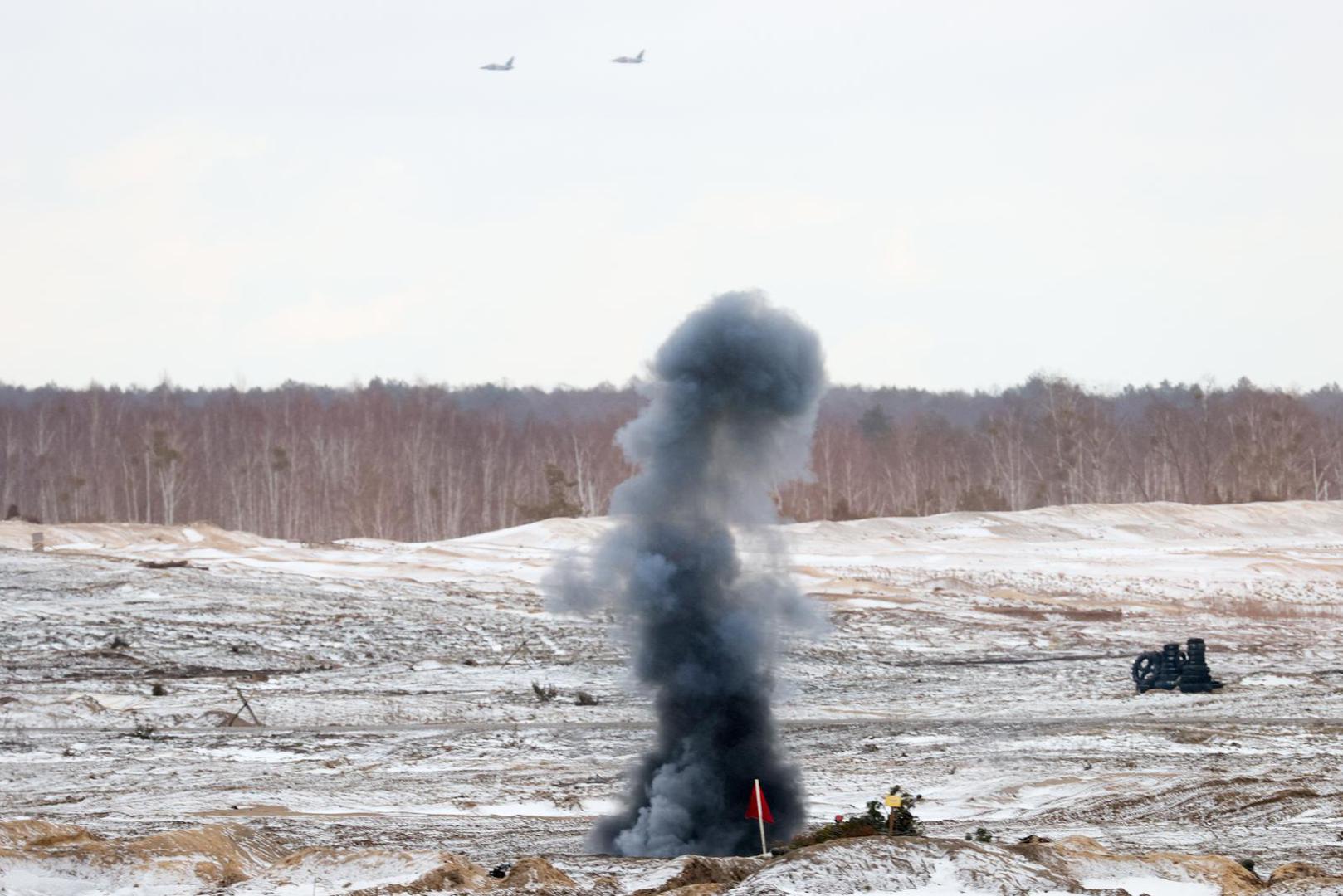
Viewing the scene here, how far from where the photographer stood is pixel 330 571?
6862 cm

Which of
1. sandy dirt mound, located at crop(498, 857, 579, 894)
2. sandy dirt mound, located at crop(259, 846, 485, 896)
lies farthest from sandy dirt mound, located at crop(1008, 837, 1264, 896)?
sandy dirt mound, located at crop(259, 846, 485, 896)

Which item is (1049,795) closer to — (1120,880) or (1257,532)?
(1120,880)

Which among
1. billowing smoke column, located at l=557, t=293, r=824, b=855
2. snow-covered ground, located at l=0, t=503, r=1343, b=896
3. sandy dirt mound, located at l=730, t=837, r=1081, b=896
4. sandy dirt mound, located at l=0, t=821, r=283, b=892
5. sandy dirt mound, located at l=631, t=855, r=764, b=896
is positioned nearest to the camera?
sandy dirt mound, located at l=730, t=837, r=1081, b=896

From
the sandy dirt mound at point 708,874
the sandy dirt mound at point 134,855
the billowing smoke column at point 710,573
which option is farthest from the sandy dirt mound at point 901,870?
the sandy dirt mound at point 134,855

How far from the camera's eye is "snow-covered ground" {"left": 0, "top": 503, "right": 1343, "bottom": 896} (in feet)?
86.7

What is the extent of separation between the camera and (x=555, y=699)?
43875mm

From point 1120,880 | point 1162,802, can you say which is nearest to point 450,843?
point 1120,880

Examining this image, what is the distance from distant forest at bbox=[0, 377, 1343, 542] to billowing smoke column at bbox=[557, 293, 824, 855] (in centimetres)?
7813

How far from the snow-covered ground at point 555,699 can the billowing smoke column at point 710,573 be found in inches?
77.8

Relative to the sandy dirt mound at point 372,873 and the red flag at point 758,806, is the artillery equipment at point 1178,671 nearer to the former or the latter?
the red flag at point 758,806

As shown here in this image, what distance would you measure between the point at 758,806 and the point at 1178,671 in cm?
2668

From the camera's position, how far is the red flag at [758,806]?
67.7 ft

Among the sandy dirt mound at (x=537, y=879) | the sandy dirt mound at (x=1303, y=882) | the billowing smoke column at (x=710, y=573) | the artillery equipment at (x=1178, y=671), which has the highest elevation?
the billowing smoke column at (x=710, y=573)

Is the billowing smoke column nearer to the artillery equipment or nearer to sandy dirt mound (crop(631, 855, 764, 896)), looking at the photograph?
sandy dirt mound (crop(631, 855, 764, 896))
